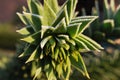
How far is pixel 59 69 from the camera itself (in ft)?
2.25

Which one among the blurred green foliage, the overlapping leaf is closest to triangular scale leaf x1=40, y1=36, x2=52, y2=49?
the overlapping leaf

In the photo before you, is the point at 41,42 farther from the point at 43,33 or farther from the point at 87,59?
the point at 87,59

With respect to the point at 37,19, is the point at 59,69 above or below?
below

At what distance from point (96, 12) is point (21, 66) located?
277mm

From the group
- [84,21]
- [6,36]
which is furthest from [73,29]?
[6,36]

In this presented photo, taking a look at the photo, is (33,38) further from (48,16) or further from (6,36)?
(6,36)

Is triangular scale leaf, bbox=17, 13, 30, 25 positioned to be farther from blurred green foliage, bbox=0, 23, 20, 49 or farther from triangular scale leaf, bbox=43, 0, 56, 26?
blurred green foliage, bbox=0, 23, 20, 49

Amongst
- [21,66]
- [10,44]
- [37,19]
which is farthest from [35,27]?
[10,44]

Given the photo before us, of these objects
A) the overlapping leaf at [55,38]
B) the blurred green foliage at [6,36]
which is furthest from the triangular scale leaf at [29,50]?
the blurred green foliage at [6,36]

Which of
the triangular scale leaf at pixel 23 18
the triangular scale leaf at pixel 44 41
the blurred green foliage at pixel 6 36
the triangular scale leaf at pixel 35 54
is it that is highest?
the triangular scale leaf at pixel 23 18

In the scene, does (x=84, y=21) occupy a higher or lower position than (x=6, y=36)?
higher

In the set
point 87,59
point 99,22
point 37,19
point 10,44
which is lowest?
point 10,44

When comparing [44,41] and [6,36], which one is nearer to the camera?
[44,41]

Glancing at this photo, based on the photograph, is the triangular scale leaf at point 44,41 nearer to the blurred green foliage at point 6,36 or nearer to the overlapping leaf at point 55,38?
the overlapping leaf at point 55,38
